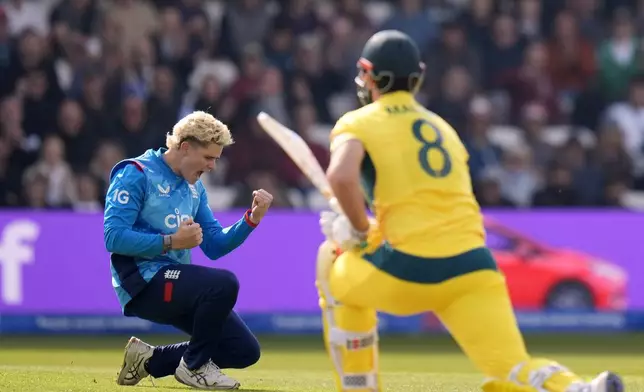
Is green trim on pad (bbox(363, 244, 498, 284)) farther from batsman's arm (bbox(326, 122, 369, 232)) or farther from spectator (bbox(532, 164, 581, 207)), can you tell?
spectator (bbox(532, 164, 581, 207))

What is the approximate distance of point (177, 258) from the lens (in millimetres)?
8531

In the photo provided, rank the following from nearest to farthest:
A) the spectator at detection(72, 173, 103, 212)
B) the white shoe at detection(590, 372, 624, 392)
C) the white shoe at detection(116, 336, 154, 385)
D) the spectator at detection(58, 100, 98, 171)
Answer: the white shoe at detection(590, 372, 624, 392) < the white shoe at detection(116, 336, 154, 385) < the spectator at detection(72, 173, 103, 212) < the spectator at detection(58, 100, 98, 171)

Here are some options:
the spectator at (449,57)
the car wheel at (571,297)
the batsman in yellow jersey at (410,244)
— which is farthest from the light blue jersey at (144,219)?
the spectator at (449,57)

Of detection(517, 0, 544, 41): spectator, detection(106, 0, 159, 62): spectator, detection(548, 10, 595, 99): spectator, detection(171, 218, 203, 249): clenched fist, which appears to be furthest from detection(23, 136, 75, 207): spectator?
detection(171, 218, 203, 249): clenched fist

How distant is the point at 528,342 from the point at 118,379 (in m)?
7.50

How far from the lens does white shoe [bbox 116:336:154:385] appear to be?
344 inches

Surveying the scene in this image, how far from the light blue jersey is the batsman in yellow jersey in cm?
188

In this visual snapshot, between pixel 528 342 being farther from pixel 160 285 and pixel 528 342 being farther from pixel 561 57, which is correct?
pixel 160 285

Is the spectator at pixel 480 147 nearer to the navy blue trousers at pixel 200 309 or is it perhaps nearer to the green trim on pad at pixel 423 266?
the navy blue trousers at pixel 200 309

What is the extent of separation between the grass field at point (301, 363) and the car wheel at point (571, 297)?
0.61 m

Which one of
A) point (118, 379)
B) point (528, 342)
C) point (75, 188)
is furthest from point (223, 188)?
point (118, 379)

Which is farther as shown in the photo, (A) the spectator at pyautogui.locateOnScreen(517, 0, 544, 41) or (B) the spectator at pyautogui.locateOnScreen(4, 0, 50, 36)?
(A) the spectator at pyautogui.locateOnScreen(517, 0, 544, 41)

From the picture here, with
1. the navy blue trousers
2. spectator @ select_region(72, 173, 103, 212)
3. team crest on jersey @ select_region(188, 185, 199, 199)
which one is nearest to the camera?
the navy blue trousers

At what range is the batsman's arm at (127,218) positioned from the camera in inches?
314
